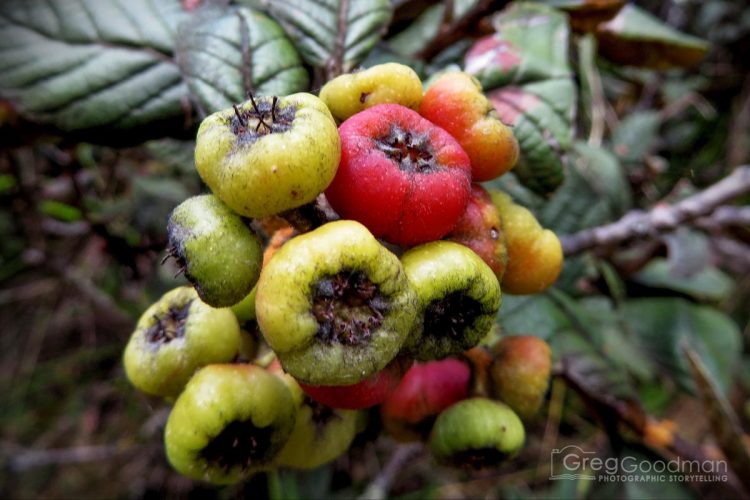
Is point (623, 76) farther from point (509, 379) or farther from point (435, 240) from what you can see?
point (435, 240)

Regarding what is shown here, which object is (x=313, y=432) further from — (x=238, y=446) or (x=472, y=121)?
(x=472, y=121)

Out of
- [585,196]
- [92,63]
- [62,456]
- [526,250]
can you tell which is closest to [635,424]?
[585,196]

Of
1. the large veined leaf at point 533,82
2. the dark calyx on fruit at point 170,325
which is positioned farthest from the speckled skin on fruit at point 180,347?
the large veined leaf at point 533,82

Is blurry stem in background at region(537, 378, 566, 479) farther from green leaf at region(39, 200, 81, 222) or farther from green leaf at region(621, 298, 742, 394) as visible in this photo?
green leaf at region(39, 200, 81, 222)

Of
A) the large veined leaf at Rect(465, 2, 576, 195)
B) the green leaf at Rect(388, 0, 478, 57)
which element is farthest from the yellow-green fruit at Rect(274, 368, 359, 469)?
the green leaf at Rect(388, 0, 478, 57)

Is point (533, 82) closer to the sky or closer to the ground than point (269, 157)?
closer to the ground

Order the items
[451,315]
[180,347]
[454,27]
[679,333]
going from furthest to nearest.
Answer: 1. [679,333]
2. [454,27]
3. [180,347]
4. [451,315]

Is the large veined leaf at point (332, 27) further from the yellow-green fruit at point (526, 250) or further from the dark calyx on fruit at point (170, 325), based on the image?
the dark calyx on fruit at point (170, 325)
